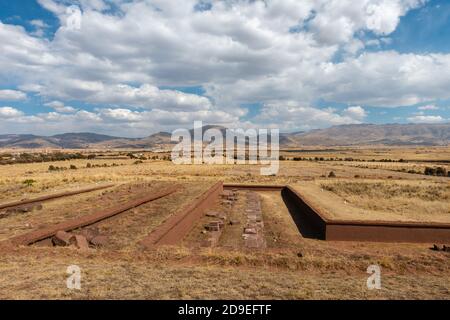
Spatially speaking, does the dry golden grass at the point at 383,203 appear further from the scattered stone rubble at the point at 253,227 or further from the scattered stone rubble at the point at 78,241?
the scattered stone rubble at the point at 78,241

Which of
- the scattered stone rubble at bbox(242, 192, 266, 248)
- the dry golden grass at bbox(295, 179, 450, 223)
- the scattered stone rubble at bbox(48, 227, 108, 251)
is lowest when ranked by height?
the scattered stone rubble at bbox(242, 192, 266, 248)

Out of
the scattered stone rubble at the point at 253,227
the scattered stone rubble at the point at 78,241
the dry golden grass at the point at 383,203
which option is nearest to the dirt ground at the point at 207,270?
the scattered stone rubble at the point at 78,241

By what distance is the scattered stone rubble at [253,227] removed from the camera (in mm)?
11470

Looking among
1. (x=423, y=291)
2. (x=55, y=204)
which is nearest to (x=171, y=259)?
(x=423, y=291)

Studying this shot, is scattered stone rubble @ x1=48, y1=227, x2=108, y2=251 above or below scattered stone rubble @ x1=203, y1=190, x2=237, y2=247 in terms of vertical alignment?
above

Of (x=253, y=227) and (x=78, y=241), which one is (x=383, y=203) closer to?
(x=253, y=227)

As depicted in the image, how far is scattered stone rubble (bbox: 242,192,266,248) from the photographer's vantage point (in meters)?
11.5

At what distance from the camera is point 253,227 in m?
13.9

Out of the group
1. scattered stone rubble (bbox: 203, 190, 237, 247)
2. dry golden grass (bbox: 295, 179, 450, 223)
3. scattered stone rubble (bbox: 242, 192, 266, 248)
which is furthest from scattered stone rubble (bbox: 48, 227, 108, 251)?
dry golden grass (bbox: 295, 179, 450, 223)

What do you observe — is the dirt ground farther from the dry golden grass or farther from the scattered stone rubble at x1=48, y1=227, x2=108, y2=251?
the dry golden grass

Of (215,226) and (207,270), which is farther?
(215,226)

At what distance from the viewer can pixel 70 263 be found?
24.1 feet

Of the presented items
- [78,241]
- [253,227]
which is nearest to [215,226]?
[253,227]

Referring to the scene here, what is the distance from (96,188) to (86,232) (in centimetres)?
1344
